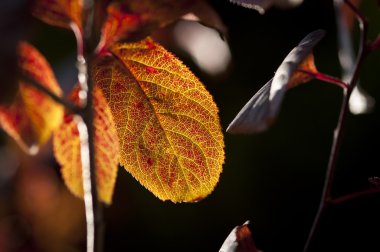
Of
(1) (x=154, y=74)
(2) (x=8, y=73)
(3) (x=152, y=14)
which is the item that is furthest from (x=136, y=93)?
(2) (x=8, y=73)

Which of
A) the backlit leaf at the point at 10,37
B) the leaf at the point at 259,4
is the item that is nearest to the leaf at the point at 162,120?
the leaf at the point at 259,4

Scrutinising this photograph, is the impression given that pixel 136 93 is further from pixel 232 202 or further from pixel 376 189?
pixel 232 202

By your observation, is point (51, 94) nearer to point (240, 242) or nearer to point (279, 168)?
point (240, 242)

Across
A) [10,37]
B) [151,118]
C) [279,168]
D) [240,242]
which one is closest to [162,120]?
[151,118]

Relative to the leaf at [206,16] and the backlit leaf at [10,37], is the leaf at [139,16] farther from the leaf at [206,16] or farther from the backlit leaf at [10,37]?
the backlit leaf at [10,37]

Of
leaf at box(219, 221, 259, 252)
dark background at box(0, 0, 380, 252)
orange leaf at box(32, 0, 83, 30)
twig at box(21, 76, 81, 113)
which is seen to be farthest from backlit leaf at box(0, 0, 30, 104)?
dark background at box(0, 0, 380, 252)

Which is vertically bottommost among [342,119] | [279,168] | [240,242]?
[279,168]
